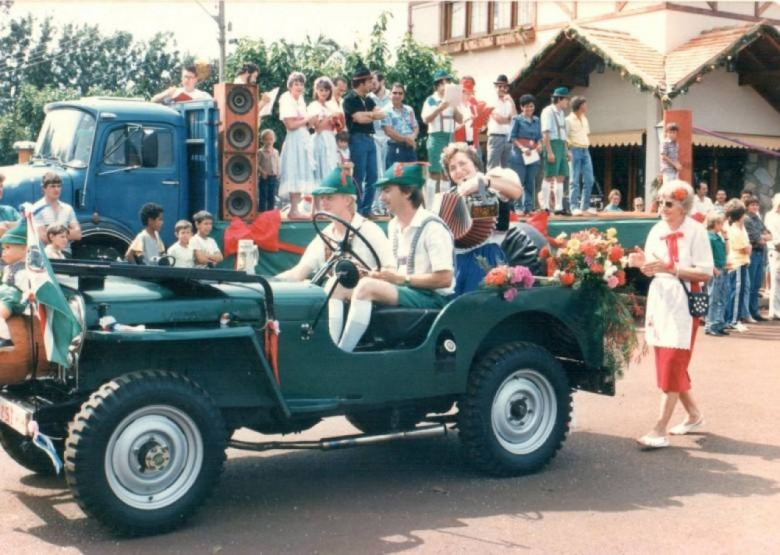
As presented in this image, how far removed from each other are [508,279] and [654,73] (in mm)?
16010

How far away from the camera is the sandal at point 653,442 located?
759 centimetres

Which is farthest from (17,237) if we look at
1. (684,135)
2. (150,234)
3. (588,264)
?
(684,135)

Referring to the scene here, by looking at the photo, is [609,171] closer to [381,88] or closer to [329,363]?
[381,88]

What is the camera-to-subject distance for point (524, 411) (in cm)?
701

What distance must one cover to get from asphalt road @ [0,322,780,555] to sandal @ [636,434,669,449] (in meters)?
0.05

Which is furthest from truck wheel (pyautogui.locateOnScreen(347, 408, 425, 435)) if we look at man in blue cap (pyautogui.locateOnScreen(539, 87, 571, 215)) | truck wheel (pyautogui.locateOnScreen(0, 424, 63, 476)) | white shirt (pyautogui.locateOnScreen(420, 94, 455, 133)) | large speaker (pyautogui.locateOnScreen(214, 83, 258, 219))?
man in blue cap (pyautogui.locateOnScreen(539, 87, 571, 215))

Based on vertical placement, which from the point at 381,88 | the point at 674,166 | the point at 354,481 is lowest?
the point at 354,481

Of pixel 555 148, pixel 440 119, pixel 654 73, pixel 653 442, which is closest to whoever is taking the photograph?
pixel 653 442

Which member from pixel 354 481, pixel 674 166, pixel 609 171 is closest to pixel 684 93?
pixel 609 171

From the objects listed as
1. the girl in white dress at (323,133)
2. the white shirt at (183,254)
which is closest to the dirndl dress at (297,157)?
the girl in white dress at (323,133)

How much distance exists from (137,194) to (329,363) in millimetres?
7135

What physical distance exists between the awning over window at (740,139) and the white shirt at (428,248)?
17.8 m

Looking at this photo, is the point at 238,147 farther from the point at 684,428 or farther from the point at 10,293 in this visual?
the point at 10,293

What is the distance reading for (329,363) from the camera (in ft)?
20.2
